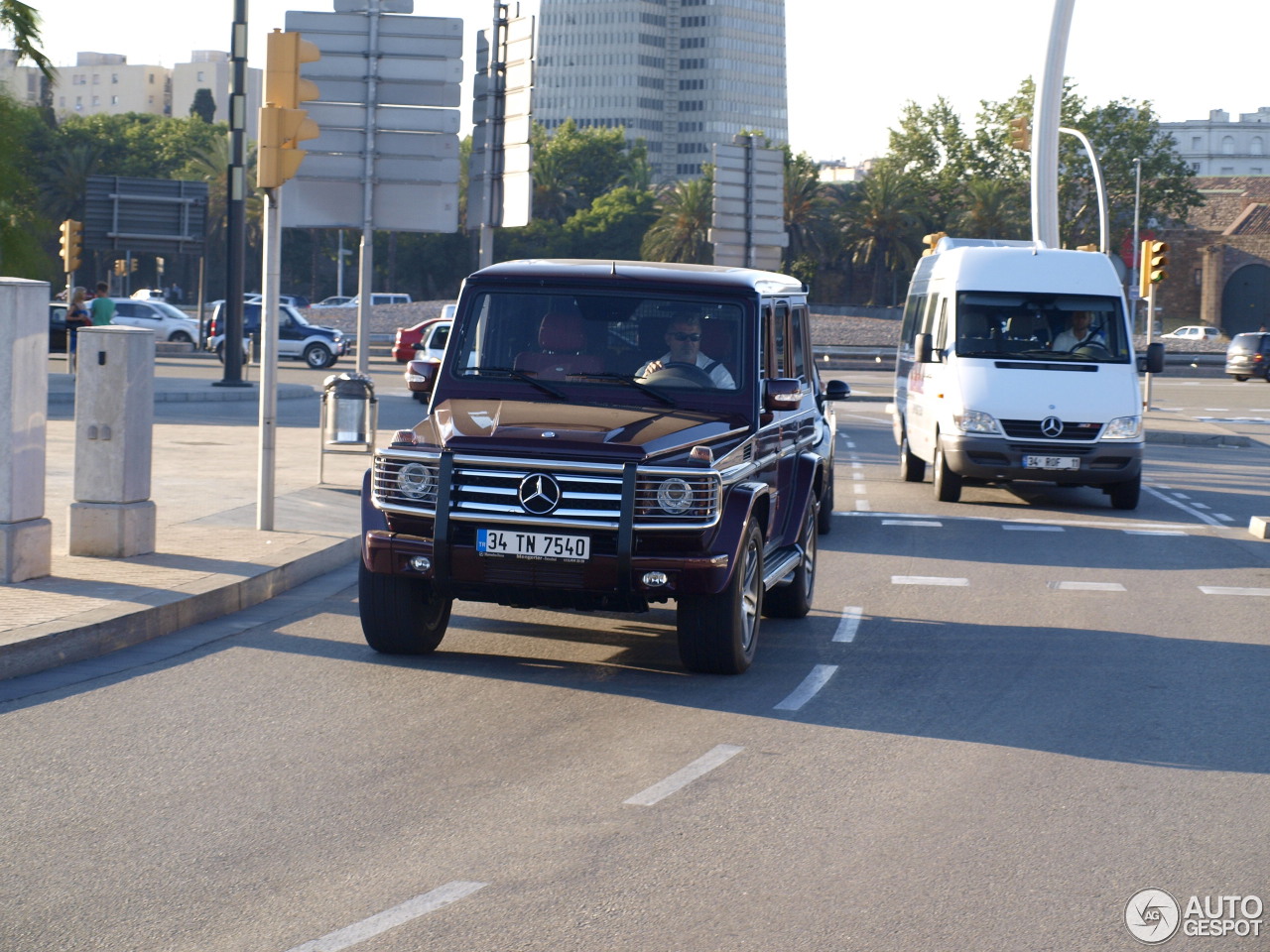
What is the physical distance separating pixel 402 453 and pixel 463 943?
371 cm

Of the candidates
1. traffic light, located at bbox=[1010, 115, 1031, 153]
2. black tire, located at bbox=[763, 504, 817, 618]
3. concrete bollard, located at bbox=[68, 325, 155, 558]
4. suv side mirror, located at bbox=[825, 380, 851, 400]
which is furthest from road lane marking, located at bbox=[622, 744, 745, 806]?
traffic light, located at bbox=[1010, 115, 1031, 153]

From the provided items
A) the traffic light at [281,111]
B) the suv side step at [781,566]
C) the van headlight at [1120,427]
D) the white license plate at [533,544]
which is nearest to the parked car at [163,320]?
the van headlight at [1120,427]

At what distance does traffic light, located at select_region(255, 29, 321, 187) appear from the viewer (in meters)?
11.4

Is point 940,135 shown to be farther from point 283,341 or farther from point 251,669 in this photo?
point 251,669

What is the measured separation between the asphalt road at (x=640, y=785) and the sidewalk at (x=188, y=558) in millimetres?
327

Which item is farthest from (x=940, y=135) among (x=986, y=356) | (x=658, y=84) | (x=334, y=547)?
(x=658, y=84)

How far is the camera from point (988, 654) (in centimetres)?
910

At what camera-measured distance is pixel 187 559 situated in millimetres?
10578

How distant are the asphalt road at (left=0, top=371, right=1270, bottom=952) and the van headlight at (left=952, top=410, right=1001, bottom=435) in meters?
6.00

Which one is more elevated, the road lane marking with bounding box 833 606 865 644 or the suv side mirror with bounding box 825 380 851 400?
the suv side mirror with bounding box 825 380 851 400

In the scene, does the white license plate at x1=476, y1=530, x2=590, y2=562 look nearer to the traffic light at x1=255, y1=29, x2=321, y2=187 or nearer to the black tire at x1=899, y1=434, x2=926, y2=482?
the traffic light at x1=255, y1=29, x2=321, y2=187

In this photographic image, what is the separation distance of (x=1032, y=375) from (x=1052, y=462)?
936mm

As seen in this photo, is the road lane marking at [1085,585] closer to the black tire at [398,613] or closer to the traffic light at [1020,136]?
the black tire at [398,613]

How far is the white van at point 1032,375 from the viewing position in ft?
54.0
